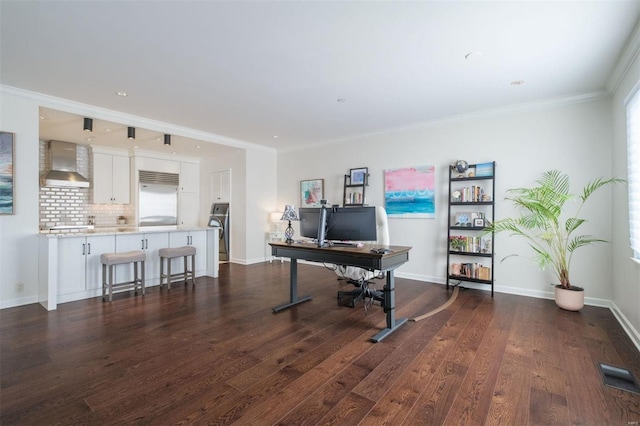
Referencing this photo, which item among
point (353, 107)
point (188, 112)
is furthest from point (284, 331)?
point (188, 112)

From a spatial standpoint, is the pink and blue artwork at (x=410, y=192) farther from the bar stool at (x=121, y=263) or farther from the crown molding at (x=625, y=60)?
the bar stool at (x=121, y=263)

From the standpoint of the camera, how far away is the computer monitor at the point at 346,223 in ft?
10.4

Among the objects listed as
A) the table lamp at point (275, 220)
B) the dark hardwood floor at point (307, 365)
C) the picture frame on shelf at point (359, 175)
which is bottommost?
the dark hardwood floor at point (307, 365)

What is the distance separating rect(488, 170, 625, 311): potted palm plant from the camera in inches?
141

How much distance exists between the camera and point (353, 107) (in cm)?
430

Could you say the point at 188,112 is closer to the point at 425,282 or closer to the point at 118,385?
the point at 118,385

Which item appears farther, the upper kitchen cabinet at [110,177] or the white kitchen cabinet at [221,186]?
the white kitchen cabinet at [221,186]

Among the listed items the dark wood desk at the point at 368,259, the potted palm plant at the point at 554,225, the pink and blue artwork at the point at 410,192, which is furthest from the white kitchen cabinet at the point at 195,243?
the potted palm plant at the point at 554,225

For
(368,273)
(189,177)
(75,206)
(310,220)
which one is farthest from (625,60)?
(75,206)

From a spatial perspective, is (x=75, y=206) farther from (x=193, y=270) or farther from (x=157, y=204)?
(x=193, y=270)

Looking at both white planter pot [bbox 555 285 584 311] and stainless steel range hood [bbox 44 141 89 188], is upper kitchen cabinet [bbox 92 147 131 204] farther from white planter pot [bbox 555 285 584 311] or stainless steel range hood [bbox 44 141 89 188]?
white planter pot [bbox 555 285 584 311]

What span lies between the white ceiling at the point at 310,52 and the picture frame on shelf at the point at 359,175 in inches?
58.7

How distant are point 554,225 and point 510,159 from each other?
42.6 inches

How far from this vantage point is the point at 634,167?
9.32ft
